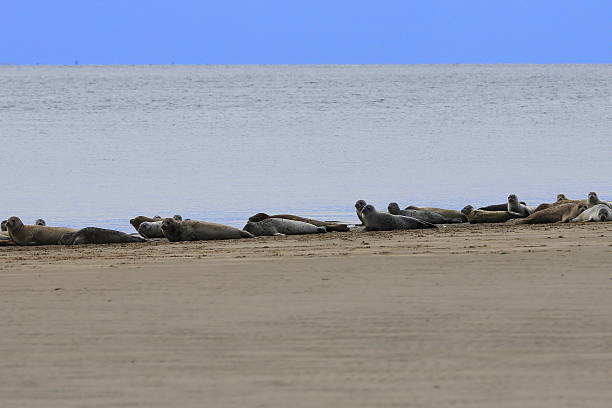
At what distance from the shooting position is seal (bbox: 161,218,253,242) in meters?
11.6

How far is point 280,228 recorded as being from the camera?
39.3ft

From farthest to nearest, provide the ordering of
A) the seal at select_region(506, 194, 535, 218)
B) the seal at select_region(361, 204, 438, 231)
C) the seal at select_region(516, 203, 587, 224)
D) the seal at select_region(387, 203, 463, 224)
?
1. the seal at select_region(506, 194, 535, 218)
2. the seal at select_region(387, 203, 463, 224)
3. the seal at select_region(516, 203, 587, 224)
4. the seal at select_region(361, 204, 438, 231)

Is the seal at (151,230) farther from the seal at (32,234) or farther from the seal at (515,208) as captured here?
the seal at (515,208)

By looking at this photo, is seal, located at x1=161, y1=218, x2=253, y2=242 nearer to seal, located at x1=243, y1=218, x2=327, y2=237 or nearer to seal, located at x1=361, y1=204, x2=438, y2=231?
seal, located at x1=243, y1=218, x2=327, y2=237

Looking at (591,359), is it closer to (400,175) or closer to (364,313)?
(364,313)

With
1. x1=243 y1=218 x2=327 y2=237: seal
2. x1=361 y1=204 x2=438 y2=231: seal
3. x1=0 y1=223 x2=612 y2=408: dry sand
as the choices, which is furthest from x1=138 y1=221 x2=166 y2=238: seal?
x1=0 y1=223 x2=612 y2=408: dry sand

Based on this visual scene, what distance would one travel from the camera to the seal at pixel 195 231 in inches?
455

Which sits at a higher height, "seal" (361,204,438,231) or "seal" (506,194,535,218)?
"seal" (506,194,535,218)

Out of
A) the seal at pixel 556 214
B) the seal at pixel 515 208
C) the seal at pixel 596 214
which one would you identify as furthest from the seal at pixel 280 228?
the seal at pixel 596 214

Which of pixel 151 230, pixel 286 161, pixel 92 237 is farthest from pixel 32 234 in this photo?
pixel 286 161

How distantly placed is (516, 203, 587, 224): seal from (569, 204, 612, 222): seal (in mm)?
229

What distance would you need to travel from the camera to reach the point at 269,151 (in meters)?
28.4

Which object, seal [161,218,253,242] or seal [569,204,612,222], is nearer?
seal [161,218,253,242]

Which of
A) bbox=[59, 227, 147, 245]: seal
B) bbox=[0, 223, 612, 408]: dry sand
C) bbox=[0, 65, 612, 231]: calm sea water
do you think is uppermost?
bbox=[0, 65, 612, 231]: calm sea water
